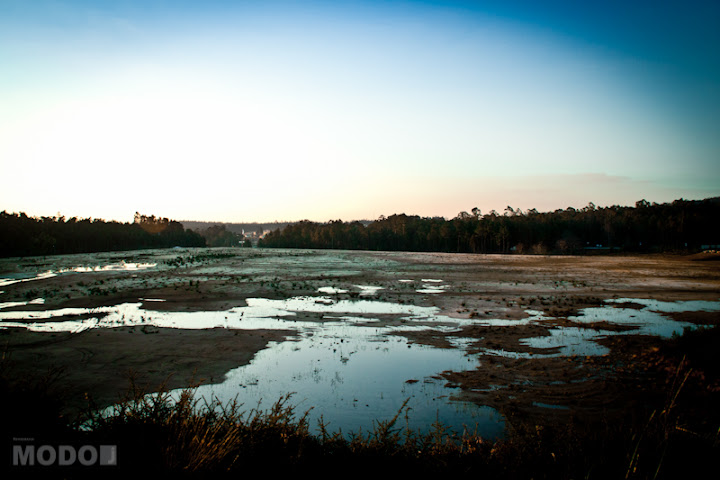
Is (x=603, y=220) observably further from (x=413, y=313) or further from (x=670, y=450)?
(x=670, y=450)

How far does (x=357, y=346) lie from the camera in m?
14.8

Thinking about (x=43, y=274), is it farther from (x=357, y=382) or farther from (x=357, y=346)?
(x=357, y=382)

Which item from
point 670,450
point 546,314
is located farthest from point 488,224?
point 670,450

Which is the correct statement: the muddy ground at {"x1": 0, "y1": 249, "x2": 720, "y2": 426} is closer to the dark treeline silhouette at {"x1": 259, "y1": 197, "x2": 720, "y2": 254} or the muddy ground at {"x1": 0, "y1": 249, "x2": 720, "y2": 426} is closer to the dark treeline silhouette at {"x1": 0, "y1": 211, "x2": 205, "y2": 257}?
the dark treeline silhouette at {"x1": 0, "y1": 211, "x2": 205, "y2": 257}

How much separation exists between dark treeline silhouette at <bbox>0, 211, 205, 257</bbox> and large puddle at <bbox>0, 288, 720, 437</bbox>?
76068 millimetres

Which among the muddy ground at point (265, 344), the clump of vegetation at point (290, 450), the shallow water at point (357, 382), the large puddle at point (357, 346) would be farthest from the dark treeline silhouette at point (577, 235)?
the clump of vegetation at point (290, 450)

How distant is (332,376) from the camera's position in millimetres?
11531

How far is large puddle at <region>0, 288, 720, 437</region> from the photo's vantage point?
30.7 ft

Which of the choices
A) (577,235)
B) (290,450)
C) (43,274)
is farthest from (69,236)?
(577,235)

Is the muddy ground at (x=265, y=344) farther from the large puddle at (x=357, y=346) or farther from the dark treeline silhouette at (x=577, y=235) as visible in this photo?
the dark treeline silhouette at (x=577, y=235)

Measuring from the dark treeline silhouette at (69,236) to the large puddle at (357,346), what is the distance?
7607 centimetres

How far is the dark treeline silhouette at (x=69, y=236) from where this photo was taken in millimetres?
80500

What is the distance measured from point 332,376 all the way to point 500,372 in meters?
4.99

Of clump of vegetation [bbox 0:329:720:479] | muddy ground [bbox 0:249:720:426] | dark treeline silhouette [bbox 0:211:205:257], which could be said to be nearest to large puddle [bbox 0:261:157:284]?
muddy ground [bbox 0:249:720:426]
